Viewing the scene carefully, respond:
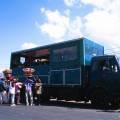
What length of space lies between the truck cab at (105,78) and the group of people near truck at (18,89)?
3440 millimetres

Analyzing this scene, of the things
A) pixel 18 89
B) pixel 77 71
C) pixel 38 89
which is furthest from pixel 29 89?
pixel 77 71

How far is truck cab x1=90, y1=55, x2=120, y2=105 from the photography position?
761 inches

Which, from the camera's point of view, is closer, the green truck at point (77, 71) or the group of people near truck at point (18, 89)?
the green truck at point (77, 71)

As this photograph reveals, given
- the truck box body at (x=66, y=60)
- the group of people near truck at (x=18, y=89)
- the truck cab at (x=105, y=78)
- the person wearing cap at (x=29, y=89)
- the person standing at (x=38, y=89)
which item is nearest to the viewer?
the truck cab at (x=105, y=78)

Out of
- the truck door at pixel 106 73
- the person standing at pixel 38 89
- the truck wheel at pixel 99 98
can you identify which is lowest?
the truck wheel at pixel 99 98

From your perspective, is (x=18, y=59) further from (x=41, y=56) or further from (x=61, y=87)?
(x=61, y=87)

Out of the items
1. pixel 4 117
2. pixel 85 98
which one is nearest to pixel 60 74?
pixel 85 98

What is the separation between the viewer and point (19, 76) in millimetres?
25203

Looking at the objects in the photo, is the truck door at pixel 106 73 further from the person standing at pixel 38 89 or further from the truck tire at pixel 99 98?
the person standing at pixel 38 89

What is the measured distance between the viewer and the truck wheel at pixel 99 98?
19750 mm

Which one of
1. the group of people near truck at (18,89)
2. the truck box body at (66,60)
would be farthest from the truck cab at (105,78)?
the group of people near truck at (18,89)

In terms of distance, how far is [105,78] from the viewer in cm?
1970

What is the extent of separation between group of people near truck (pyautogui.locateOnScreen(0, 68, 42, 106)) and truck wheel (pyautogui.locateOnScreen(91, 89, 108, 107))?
3.38 metres

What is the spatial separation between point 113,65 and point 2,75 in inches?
291
